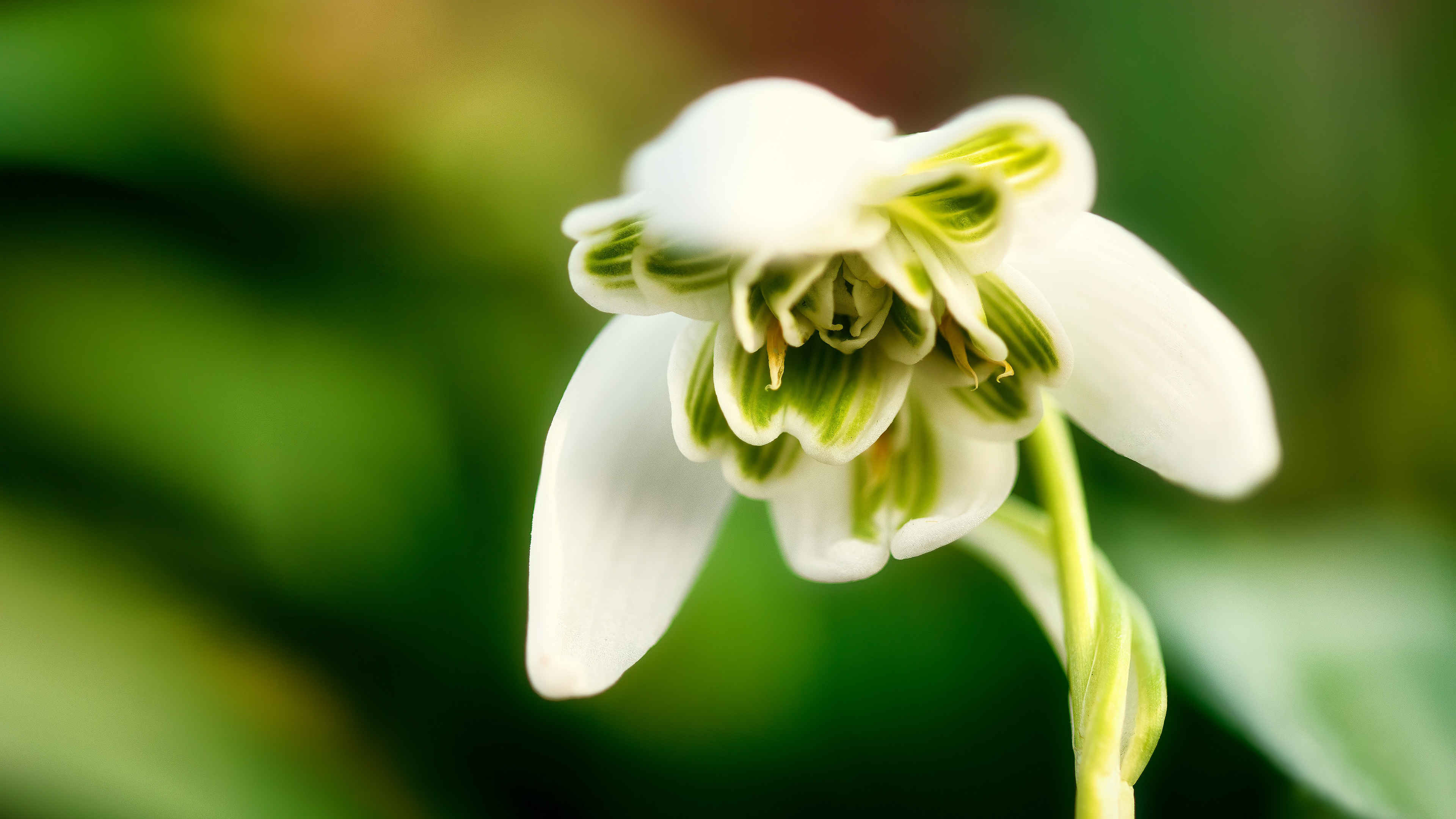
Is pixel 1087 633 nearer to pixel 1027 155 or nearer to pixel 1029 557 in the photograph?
pixel 1029 557

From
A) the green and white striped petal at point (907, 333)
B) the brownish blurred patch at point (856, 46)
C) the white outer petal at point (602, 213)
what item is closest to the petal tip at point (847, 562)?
the green and white striped petal at point (907, 333)

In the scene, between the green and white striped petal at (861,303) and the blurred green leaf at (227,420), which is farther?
the blurred green leaf at (227,420)

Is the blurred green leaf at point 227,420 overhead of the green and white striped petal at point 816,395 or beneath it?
overhead

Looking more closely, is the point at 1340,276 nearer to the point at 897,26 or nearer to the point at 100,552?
the point at 897,26

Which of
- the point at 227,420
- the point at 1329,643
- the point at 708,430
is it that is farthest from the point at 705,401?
the point at 1329,643

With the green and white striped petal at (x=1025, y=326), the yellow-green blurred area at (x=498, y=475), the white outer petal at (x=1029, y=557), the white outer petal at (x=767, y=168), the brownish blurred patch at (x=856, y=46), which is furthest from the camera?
the brownish blurred patch at (x=856, y=46)

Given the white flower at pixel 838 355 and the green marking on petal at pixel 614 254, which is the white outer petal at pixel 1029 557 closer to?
the white flower at pixel 838 355

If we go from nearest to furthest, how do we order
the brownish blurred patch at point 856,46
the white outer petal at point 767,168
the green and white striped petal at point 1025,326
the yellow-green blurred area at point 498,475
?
the white outer petal at point 767,168, the green and white striped petal at point 1025,326, the yellow-green blurred area at point 498,475, the brownish blurred patch at point 856,46
